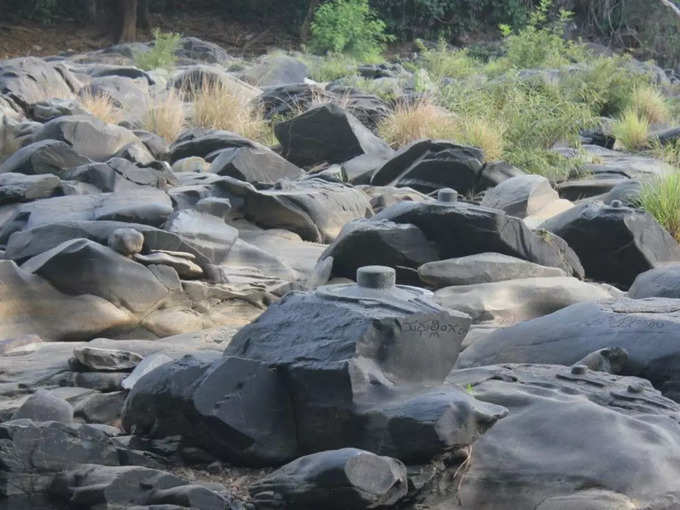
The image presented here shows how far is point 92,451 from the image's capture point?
3408mm

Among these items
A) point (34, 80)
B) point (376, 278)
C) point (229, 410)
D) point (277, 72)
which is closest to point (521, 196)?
point (376, 278)

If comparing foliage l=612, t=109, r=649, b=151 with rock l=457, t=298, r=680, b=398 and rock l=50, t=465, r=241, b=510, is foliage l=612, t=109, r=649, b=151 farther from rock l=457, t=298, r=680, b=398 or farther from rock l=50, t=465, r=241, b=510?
rock l=50, t=465, r=241, b=510

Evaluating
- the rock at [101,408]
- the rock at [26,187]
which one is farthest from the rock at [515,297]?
the rock at [26,187]

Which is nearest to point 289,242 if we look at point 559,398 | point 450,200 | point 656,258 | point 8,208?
point 450,200

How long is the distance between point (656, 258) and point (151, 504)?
16.3 ft

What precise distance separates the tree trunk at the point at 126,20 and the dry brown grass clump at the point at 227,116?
11488mm

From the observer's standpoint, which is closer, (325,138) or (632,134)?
(325,138)

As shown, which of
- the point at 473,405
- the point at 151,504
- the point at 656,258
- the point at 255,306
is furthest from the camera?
the point at 656,258

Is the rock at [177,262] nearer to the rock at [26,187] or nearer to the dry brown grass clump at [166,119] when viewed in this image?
the rock at [26,187]

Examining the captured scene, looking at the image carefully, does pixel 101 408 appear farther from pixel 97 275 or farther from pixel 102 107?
pixel 102 107

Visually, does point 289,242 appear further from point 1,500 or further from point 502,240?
point 1,500

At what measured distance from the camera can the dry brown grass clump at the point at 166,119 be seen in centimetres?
1184

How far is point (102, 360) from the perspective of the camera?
4.49 metres

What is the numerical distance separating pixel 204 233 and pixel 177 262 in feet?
2.73
